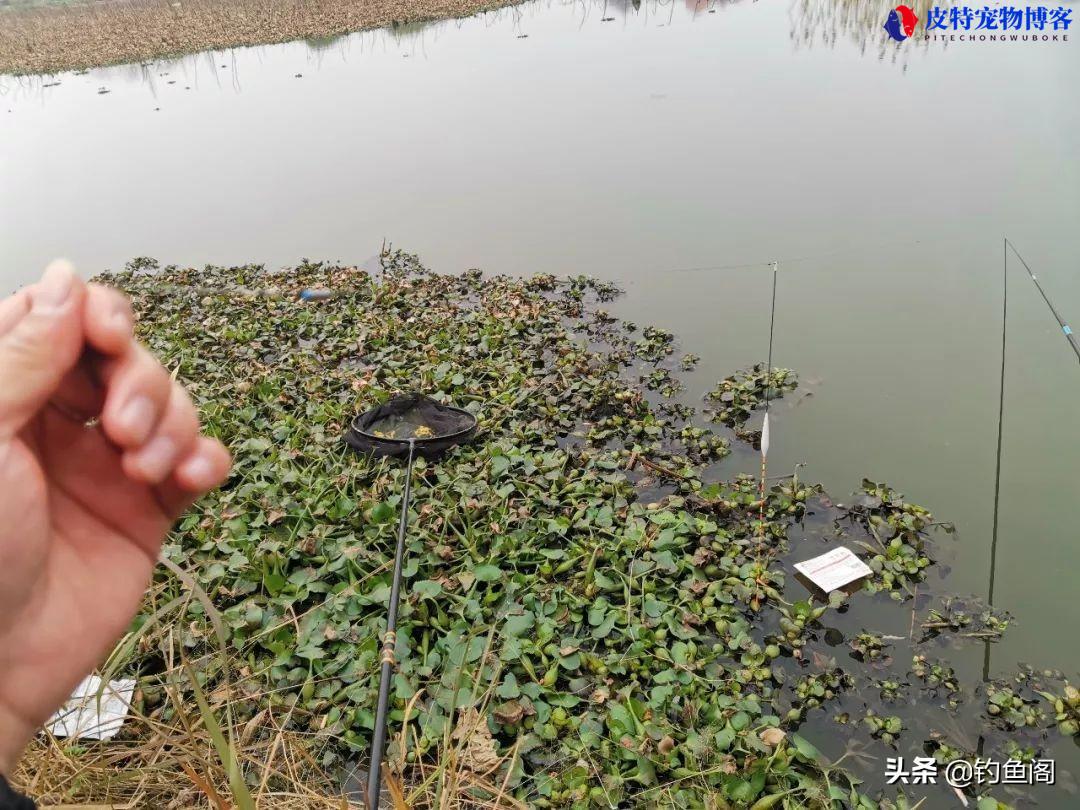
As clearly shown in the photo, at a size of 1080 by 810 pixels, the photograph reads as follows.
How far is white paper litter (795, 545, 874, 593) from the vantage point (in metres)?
2.41

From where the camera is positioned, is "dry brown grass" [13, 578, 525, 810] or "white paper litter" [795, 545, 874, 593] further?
"white paper litter" [795, 545, 874, 593]

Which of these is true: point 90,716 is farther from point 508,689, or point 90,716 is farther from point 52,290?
point 52,290

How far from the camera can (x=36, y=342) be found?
2.67ft

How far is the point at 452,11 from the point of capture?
12.9m

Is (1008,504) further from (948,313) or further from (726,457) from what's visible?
(948,313)

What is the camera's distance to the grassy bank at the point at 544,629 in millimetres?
1831

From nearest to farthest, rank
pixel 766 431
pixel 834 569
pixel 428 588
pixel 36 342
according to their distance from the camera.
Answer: pixel 36 342 → pixel 428 588 → pixel 834 569 → pixel 766 431

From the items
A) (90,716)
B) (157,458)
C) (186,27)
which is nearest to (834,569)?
(157,458)

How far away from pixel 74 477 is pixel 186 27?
620 inches

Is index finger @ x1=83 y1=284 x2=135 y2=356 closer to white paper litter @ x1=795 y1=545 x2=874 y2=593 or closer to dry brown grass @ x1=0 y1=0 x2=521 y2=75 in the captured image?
white paper litter @ x1=795 y1=545 x2=874 y2=593

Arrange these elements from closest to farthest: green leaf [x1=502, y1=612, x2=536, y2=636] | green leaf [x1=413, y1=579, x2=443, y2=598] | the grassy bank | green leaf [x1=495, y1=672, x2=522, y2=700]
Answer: the grassy bank → green leaf [x1=495, y1=672, x2=522, y2=700] → green leaf [x1=502, y1=612, x2=536, y2=636] → green leaf [x1=413, y1=579, x2=443, y2=598]

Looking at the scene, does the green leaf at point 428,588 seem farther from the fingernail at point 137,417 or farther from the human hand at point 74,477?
the fingernail at point 137,417

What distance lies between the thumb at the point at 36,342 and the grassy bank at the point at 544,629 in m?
0.71

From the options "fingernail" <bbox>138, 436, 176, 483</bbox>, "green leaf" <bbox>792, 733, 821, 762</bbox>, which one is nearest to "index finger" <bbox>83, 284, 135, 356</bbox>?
"fingernail" <bbox>138, 436, 176, 483</bbox>
